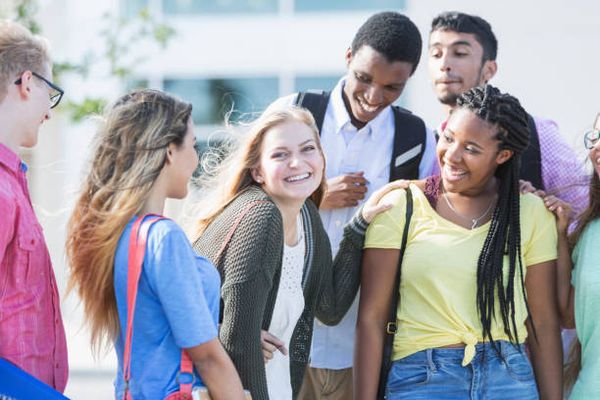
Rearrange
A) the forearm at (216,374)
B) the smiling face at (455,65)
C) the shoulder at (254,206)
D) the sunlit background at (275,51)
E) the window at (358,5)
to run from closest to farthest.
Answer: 1. the forearm at (216,374)
2. the shoulder at (254,206)
3. the smiling face at (455,65)
4. the sunlit background at (275,51)
5. the window at (358,5)

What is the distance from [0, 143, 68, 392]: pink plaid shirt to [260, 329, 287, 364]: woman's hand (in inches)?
25.9

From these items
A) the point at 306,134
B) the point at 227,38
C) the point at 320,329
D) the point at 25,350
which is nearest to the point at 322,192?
the point at 306,134

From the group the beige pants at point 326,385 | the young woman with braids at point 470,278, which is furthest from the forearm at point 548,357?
the beige pants at point 326,385

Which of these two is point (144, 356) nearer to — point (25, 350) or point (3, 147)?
point (25, 350)

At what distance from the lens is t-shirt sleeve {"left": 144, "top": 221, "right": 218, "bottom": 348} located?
8.89 ft

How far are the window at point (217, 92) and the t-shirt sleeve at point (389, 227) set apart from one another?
927 centimetres

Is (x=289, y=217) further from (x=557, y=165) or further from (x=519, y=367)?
(x=557, y=165)

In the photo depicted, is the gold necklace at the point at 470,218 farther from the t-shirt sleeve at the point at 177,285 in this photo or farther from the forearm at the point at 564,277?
the t-shirt sleeve at the point at 177,285

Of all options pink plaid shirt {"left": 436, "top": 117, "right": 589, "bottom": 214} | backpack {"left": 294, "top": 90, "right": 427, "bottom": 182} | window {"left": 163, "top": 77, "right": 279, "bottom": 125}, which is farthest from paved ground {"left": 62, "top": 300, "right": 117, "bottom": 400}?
pink plaid shirt {"left": 436, "top": 117, "right": 589, "bottom": 214}

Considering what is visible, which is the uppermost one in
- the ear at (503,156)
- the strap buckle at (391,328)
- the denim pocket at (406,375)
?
the ear at (503,156)

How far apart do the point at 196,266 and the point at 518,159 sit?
1409 millimetres

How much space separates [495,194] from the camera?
362cm

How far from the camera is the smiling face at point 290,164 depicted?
11.3ft

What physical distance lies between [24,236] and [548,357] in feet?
6.43
